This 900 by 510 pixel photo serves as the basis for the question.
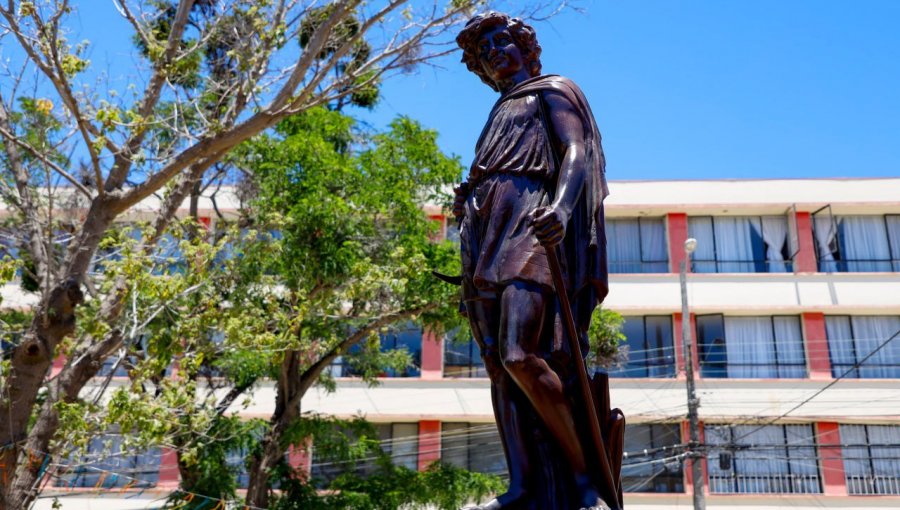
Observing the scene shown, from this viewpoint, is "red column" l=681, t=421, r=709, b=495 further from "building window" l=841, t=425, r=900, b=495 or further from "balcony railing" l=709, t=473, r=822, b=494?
"building window" l=841, t=425, r=900, b=495

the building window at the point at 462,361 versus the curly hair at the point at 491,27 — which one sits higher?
the building window at the point at 462,361

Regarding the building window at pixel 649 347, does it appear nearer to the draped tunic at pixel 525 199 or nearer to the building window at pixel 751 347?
the building window at pixel 751 347

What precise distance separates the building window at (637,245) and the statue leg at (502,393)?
21.6 metres

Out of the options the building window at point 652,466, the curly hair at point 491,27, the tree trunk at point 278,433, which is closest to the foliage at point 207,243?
the tree trunk at point 278,433

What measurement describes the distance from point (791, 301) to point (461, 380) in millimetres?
8615

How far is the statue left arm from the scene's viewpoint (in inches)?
150

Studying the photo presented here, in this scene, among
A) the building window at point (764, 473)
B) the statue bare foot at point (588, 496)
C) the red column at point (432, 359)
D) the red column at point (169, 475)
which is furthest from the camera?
the red column at point (432, 359)

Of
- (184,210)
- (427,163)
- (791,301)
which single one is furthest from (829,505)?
(184,210)

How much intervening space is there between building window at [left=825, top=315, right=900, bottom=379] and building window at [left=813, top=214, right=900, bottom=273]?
1.59 m

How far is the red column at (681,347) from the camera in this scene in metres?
24.0

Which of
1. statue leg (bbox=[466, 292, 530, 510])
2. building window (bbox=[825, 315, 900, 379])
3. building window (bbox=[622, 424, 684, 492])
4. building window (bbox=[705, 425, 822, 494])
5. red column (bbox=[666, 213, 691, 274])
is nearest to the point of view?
statue leg (bbox=[466, 292, 530, 510])

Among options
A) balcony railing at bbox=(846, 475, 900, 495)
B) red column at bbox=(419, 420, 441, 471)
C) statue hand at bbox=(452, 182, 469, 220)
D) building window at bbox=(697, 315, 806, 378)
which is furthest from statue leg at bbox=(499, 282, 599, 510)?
building window at bbox=(697, 315, 806, 378)

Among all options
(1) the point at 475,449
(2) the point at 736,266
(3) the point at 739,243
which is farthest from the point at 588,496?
(3) the point at 739,243

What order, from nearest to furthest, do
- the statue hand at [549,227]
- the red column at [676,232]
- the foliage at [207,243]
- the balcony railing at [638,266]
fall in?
the statue hand at [549,227]
the foliage at [207,243]
the red column at [676,232]
the balcony railing at [638,266]
